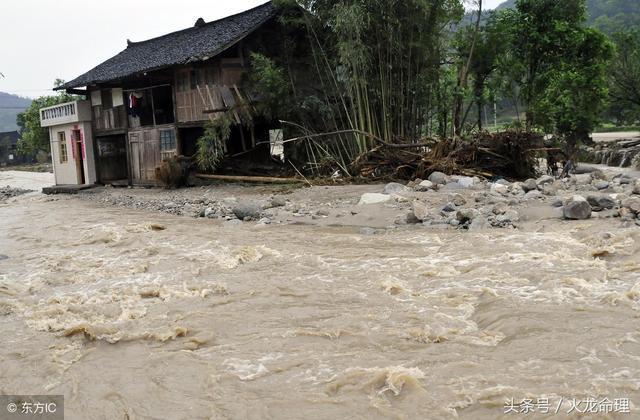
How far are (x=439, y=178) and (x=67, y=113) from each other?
15.4 m

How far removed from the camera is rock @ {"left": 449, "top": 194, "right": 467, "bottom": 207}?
9439mm

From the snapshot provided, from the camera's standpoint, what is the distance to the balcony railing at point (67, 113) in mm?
20281

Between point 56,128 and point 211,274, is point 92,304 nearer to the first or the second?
point 211,274

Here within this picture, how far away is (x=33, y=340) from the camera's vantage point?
16.1 ft

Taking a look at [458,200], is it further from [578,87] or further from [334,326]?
[578,87]

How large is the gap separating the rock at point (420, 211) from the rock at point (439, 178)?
220cm

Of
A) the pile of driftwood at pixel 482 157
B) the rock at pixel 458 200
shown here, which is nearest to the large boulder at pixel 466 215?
the rock at pixel 458 200

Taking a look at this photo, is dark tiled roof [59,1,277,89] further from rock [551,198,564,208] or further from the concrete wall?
rock [551,198,564,208]

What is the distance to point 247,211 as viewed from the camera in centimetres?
1066

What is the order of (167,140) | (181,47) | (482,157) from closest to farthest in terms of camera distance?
1. (482,157)
2. (181,47)
3. (167,140)

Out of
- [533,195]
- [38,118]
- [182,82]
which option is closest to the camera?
[533,195]

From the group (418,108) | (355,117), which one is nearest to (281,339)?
(355,117)

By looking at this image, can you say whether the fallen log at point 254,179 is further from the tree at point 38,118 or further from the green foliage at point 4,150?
the green foliage at point 4,150

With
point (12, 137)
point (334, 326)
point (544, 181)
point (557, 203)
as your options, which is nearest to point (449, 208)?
point (557, 203)
